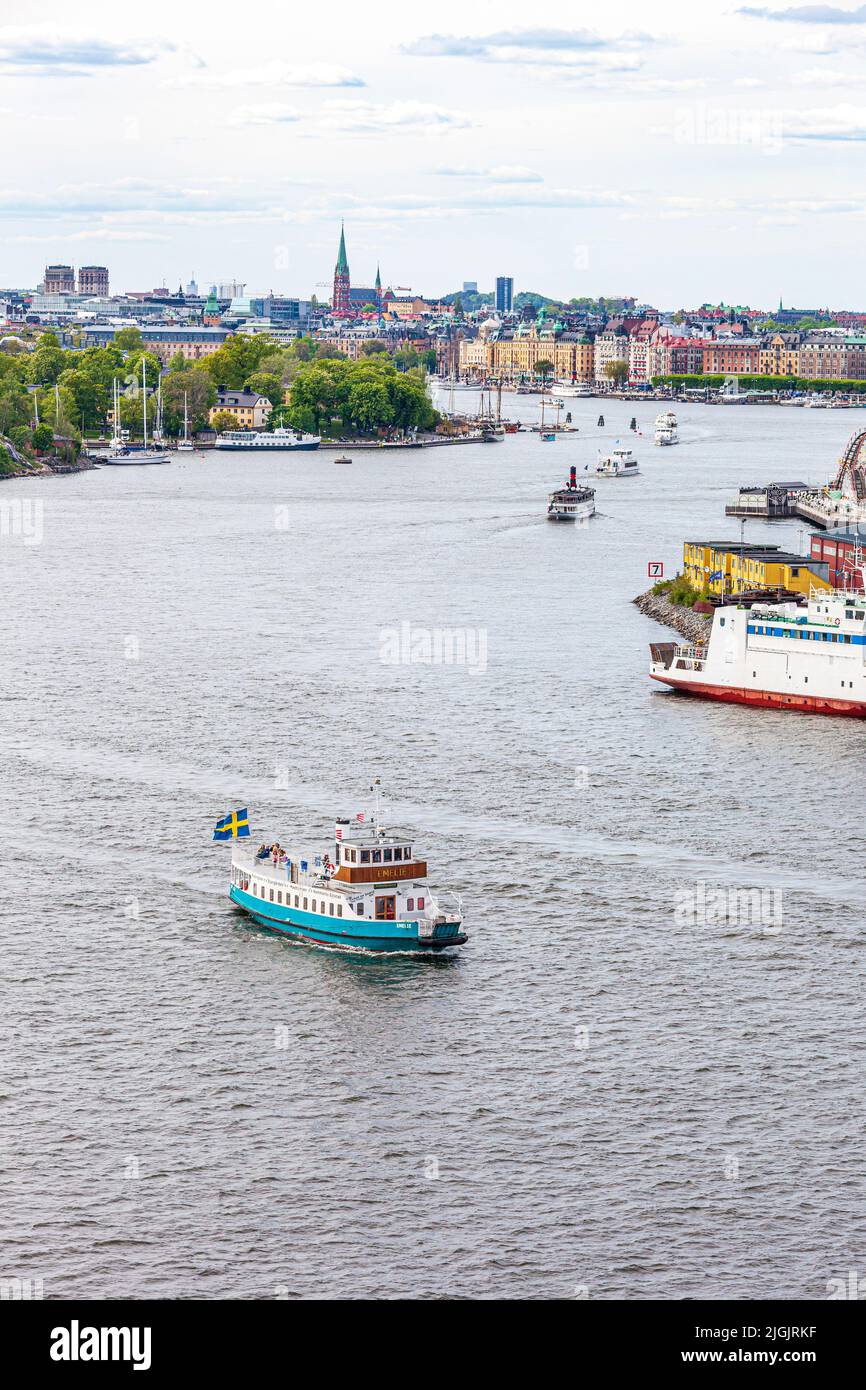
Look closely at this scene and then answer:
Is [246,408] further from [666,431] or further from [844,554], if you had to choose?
[844,554]

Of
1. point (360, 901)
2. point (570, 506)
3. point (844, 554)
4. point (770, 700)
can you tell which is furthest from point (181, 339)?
point (360, 901)

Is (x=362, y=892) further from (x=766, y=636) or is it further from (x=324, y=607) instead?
(x=324, y=607)

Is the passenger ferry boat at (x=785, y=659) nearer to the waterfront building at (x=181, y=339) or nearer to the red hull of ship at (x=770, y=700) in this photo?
the red hull of ship at (x=770, y=700)

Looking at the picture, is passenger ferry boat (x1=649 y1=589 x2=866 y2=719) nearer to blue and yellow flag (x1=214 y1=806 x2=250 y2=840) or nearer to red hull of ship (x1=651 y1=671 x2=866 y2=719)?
red hull of ship (x1=651 y1=671 x2=866 y2=719)

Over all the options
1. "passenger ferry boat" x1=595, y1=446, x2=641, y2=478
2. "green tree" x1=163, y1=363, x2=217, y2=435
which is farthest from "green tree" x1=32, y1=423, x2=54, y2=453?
"passenger ferry boat" x1=595, y1=446, x2=641, y2=478

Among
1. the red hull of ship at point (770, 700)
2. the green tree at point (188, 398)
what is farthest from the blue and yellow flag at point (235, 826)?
the green tree at point (188, 398)

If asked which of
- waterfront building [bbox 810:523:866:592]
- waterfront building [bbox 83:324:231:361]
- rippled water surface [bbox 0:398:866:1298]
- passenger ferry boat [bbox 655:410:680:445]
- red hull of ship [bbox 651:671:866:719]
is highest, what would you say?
waterfront building [bbox 83:324:231:361]
